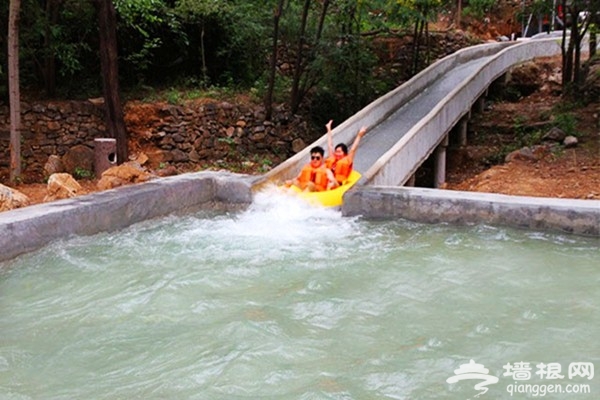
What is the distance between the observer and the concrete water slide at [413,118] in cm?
904

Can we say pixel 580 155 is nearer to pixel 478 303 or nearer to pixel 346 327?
pixel 478 303

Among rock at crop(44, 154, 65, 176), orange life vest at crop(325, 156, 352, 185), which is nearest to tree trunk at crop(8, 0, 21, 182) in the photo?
rock at crop(44, 154, 65, 176)

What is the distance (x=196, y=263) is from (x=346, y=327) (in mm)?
1973

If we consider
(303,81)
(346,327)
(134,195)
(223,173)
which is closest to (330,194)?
(223,173)

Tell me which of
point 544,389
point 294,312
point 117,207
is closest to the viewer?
point 544,389

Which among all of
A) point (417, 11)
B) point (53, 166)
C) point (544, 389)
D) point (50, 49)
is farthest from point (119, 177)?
point (417, 11)

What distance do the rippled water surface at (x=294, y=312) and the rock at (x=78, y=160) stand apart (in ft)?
17.0

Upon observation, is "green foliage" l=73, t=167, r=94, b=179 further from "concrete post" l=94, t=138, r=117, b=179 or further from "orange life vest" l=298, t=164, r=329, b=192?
"orange life vest" l=298, t=164, r=329, b=192

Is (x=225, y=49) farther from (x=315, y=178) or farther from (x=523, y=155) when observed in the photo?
(x=315, y=178)

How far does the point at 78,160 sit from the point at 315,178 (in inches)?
216

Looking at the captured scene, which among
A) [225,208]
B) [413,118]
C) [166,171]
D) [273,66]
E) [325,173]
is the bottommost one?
[225,208]

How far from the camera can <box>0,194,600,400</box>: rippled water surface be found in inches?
142

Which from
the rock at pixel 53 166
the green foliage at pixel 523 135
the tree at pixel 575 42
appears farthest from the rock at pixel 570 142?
the rock at pixel 53 166

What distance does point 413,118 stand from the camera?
40.6ft
